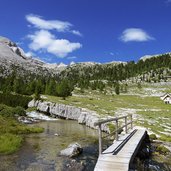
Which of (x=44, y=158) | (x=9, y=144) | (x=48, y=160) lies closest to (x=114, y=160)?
(x=48, y=160)

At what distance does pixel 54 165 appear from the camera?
24.3 meters

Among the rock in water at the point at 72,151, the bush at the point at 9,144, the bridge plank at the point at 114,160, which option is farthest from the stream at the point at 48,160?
the bridge plank at the point at 114,160

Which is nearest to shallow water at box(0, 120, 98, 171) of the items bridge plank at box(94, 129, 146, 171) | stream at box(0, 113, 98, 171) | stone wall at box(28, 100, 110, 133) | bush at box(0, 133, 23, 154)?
stream at box(0, 113, 98, 171)

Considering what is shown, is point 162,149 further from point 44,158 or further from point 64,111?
point 64,111

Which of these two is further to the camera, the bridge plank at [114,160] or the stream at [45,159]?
the stream at [45,159]

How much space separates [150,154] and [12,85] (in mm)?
105680

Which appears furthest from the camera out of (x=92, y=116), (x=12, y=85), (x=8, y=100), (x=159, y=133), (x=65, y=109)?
(x=12, y=85)

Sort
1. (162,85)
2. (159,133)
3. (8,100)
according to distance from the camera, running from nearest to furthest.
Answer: (159,133), (8,100), (162,85)

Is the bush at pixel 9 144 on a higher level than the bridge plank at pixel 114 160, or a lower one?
lower

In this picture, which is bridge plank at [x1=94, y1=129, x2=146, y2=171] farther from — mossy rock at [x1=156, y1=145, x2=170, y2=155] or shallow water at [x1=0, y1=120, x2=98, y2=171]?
mossy rock at [x1=156, y1=145, x2=170, y2=155]

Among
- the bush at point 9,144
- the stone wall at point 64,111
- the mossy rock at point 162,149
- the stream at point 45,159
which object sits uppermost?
the stone wall at point 64,111

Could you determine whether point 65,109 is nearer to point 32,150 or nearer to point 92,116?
point 92,116

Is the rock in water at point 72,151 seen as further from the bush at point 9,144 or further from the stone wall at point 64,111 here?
the stone wall at point 64,111

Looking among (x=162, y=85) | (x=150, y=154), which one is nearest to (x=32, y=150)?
(x=150, y=154)
